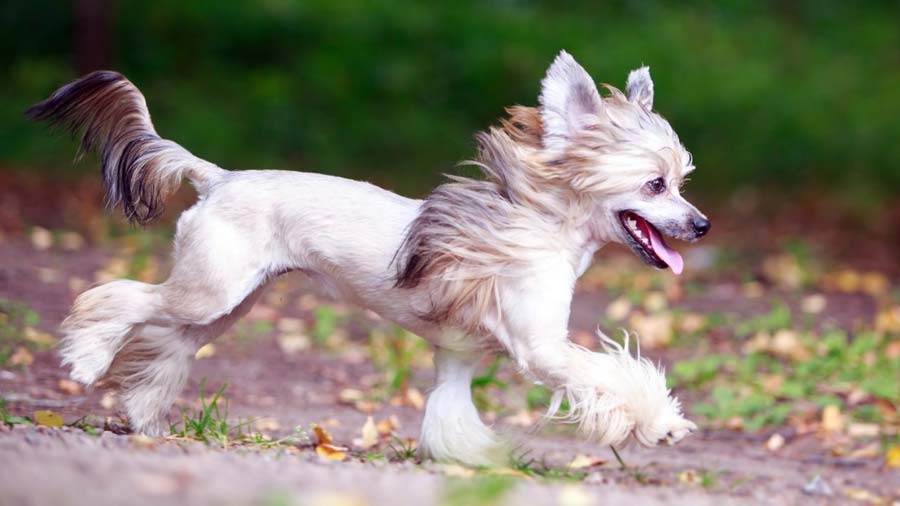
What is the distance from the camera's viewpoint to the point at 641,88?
5230 millimetres

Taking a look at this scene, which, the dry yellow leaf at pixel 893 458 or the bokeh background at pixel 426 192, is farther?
the dry yellow leaf at pixel 893 458

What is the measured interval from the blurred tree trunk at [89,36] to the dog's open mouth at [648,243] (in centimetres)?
1162

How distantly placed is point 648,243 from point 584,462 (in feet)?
3.67

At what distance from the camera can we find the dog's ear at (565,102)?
4.89 meters

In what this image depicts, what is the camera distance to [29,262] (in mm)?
9703

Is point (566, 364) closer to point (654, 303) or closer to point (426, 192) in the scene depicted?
point (654, 303)

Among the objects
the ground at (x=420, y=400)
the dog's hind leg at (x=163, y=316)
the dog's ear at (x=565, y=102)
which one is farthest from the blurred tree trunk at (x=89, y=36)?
the dog's ear at (x=565, y=102)

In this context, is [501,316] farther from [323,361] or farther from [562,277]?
[323,361]

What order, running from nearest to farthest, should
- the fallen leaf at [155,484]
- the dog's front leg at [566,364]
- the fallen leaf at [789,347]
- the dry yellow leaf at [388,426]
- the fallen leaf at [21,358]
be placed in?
the fallen leaf at [155,484] < the dog's front leg at [566,364] < the dry yellow leaf at [388,426] < the fallen leaf at [21,358] < the fallen leaf at [789,347]

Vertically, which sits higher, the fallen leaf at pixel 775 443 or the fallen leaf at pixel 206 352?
the fallen leaf at pixel 775 443

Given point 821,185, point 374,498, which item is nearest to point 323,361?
point 374,498

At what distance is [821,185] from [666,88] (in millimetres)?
2985

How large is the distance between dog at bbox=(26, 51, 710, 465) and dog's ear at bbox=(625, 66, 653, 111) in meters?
0.01

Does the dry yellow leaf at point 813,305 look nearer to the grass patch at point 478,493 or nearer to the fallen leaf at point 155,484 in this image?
the grass patch at point 478,493
